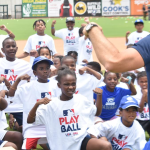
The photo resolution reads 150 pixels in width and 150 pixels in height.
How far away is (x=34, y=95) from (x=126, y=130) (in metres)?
1.38

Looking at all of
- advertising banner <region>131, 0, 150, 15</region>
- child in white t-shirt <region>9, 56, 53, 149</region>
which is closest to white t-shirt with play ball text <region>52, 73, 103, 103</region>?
child in white t-shirt <region>9, 56, 53, 149</region>

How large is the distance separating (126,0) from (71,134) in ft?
112

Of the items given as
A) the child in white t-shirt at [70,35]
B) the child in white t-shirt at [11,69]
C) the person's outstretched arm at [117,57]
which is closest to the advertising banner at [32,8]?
the child in white t-shirt at [70,35]

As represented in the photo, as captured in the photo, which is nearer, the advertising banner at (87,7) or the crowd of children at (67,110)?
the crowd of children at (67,110)

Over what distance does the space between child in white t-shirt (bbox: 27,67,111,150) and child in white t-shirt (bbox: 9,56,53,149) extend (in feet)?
1.96

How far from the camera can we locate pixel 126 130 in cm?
450

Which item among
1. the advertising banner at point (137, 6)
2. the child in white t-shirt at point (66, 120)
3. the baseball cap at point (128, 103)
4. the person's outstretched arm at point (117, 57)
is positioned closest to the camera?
the person's outstretched arm at point (117, 57)

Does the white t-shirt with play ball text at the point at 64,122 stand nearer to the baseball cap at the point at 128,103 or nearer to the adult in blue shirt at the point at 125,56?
the baseball cap at the point at 128,103

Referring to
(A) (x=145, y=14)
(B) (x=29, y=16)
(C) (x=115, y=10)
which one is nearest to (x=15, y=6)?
(B) (x=29, y=16)

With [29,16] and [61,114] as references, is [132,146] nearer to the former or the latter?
[61,114]

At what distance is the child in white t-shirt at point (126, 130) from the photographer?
4.46 metres

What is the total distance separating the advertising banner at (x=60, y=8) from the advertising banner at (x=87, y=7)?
0.54 metres

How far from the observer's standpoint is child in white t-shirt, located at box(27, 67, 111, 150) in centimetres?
395

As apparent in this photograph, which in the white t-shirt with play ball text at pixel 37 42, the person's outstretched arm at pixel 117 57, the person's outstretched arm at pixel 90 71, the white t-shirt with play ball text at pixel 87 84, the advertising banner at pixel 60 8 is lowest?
the white t-shirt with play ball text at pixel 87 84
